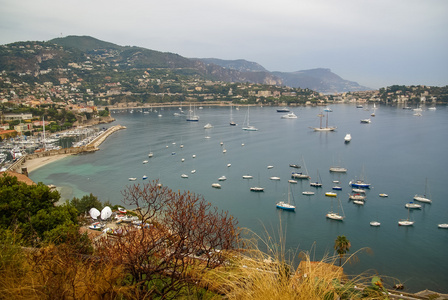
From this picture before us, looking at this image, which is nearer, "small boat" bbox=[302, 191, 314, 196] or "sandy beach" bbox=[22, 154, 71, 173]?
"small boat" bbox=[302, 191, 314, 196]

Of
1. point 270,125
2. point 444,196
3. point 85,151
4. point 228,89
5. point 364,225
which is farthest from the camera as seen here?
point 228,89

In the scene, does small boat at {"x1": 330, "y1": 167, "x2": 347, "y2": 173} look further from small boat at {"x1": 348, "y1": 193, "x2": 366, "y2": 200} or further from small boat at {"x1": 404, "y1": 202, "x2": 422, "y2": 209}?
small boat at {"x1": 404, "y1": 202, "x2": 422, "y2": 209}

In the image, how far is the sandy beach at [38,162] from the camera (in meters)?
20.8

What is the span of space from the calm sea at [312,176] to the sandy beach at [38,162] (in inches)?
33.2

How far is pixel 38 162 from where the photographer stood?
22000mm

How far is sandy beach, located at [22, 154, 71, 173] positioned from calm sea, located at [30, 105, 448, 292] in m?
0.84

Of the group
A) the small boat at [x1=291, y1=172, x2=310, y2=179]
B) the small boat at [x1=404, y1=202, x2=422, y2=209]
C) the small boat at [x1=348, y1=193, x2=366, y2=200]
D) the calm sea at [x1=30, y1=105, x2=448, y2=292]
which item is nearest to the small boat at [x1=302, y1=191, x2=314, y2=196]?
the calm sea at [x1=30, y1=105, x2=448, y2=292]

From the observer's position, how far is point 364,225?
483 inches

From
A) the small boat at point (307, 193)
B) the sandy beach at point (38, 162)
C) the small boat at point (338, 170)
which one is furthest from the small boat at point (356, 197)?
the sandy beach at point (38, 162)

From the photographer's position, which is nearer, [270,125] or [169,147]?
[169,147]

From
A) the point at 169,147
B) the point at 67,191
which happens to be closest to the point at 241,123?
the point at 169,147

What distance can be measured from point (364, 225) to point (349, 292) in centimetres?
1128

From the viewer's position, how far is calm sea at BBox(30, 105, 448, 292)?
35.0 ft

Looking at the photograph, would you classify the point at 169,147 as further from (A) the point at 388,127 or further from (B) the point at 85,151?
(A) the point at 388,127
